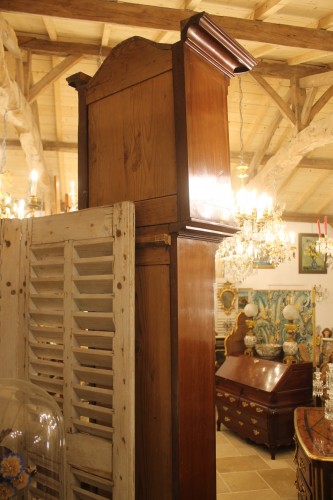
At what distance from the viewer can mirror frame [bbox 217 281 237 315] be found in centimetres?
975

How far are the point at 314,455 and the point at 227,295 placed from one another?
6886 millimetres

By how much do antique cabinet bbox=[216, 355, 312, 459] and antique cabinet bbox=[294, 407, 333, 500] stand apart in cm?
127

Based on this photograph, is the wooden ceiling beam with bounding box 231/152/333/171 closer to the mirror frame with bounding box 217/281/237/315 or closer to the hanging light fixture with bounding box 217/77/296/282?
the mirror frame with bounding box 217/281/237/315

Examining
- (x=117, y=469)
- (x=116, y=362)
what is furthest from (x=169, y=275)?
(x=117, y=469)

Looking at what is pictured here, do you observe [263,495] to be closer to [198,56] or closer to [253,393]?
[253,393]

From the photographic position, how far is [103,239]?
189 cm

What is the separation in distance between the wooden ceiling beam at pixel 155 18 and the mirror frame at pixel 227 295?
5.96m

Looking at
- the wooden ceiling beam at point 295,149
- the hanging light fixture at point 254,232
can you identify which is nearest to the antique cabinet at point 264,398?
the hanging light fixture at point 254,232

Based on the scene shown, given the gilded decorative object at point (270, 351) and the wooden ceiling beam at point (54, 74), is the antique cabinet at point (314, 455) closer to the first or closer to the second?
the gilded decorative object at point (270, 351)

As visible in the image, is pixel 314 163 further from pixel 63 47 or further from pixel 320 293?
pixel 63 47

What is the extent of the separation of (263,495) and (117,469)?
9.67 ft

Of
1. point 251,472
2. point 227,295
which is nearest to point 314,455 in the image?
point 251,472

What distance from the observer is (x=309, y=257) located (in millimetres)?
10531

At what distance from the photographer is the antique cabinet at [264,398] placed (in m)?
5.12
